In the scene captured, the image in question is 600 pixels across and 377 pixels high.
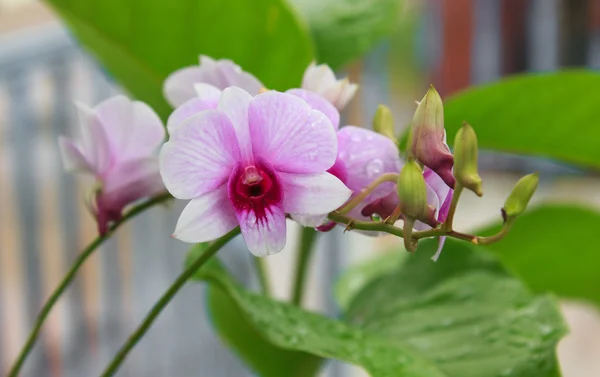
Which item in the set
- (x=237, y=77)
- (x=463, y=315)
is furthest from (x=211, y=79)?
(x=463, y=315)

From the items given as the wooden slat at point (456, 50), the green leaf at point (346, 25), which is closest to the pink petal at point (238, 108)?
the green leaf at point (346, 25)

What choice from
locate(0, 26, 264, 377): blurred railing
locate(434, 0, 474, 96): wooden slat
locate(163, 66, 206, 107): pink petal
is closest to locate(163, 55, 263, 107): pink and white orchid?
locate(163, 66, 206, 107): pink petal

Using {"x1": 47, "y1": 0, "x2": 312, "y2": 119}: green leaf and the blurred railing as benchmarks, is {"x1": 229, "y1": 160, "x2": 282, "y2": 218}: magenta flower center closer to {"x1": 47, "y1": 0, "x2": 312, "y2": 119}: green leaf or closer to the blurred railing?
{"x1": 47, "y1": 0, "x2": 312, "y2": 119}: green leaf

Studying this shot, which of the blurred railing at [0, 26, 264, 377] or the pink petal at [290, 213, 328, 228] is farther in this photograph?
the blurred railing at [0, 26, 264, 377]

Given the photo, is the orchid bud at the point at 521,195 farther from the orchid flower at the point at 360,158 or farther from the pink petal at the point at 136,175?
the pink petal at the point at 136,175

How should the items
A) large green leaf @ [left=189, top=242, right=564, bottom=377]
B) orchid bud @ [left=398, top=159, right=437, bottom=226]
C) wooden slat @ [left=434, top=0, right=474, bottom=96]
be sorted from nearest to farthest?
1. orchid bud @ [left=398, top=159, right=437, bottom=226]
2. large green leaf @ [left=189, top=242, right=564, bottom=377]
3. wooden slat @ [left=434, top=0, right=474, bottom=96]

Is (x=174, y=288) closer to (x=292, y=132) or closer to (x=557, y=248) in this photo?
(x=292, y=132)
